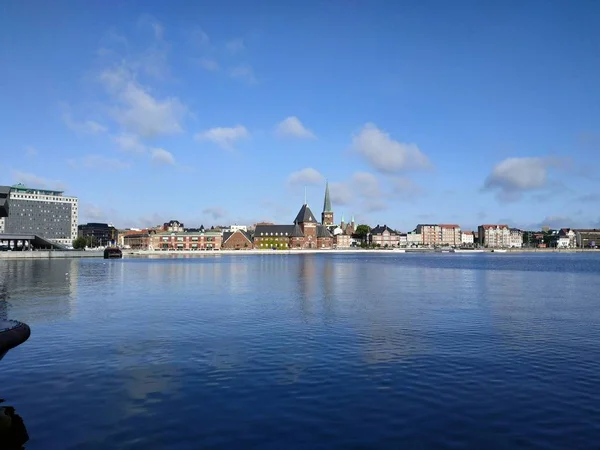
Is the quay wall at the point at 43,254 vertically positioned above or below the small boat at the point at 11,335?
above

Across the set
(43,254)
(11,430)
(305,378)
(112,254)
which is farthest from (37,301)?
(112,254)

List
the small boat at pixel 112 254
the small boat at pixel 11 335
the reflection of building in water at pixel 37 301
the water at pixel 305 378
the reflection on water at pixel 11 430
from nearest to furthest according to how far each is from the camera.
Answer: the reflection on water at pixel 11 430 → the water at pixel 305 378 → the small boat at pixel 11 335 → the reflection of building in water at pixel 37 301 → the small boat at pixel 112 254

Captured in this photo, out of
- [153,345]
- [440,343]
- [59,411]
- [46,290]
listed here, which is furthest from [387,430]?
[46,290]

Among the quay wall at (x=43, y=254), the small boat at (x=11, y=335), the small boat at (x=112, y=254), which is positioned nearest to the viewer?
the small boat at (x=11, y=335)

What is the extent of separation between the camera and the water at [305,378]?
1180cm

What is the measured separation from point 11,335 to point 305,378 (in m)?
8.99

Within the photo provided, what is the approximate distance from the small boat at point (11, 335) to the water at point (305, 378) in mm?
1834

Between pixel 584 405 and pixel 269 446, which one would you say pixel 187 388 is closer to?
pixel 269 446

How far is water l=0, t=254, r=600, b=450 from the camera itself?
11797mm

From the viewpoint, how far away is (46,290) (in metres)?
45.8

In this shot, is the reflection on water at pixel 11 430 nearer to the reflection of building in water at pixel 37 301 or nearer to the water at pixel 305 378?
the water at pixel 305 378

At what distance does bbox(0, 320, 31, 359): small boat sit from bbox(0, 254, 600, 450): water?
1.83 meters

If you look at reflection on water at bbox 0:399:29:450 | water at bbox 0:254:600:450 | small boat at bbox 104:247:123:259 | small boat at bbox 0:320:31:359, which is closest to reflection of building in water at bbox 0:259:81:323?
water at bbox 0:254:600:450

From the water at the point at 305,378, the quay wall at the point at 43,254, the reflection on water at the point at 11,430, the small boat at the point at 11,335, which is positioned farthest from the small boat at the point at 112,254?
the reflection on water at the point at 11,430
